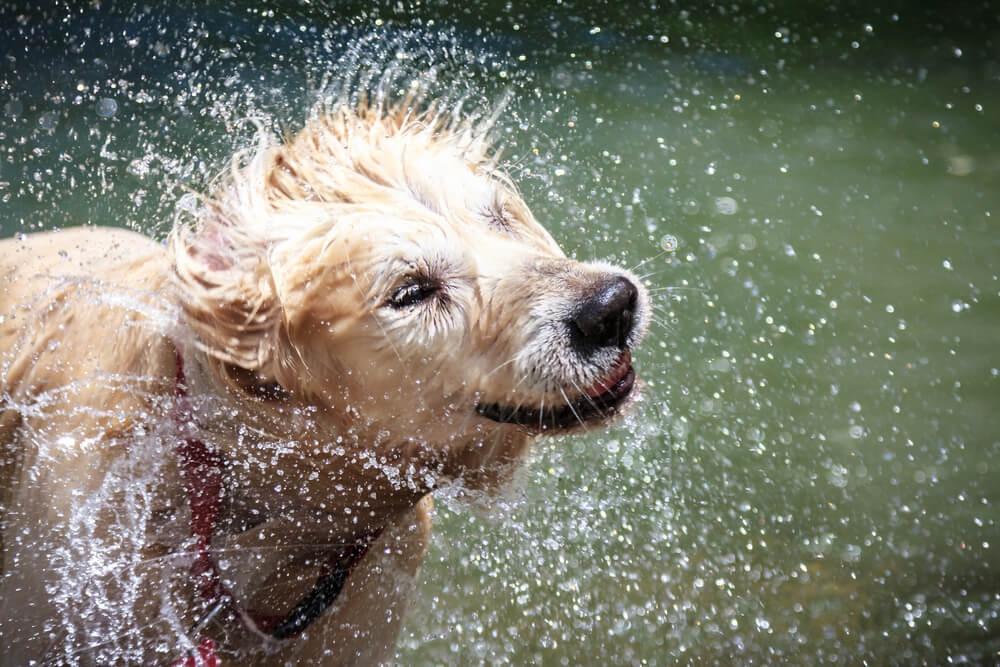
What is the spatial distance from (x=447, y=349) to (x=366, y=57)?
16.9 feet

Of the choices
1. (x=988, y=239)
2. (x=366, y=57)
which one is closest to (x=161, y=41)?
(x=366, y=57)

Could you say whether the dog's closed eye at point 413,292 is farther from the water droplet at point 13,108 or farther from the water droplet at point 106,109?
the water droplet at point 13,108

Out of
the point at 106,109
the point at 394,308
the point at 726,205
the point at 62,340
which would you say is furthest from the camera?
the point at 726,205

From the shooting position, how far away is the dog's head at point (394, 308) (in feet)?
8.03

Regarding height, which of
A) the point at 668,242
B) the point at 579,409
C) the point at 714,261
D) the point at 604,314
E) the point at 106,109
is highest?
the point at 106,109

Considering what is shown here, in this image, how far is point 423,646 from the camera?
3.69m

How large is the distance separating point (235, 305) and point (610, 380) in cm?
105

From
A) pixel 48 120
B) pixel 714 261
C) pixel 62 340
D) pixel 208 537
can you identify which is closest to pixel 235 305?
pixel 208 537

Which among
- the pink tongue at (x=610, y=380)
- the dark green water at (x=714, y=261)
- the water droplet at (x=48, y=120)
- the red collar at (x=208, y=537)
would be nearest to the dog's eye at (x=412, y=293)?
the pink tongue at (x=610, y=380)

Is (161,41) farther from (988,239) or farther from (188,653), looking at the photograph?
(988,239)

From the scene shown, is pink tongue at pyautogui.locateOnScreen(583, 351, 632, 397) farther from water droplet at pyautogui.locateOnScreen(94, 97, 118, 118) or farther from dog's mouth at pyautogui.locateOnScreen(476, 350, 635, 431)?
water droplet at pyautogui.locateOnScreen(94, 97, 118, 118)

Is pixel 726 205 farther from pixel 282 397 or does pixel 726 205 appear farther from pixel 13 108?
pixel 13 108

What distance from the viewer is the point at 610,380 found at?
2643mm

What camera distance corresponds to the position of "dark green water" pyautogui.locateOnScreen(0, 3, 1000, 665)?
3.97 meters
